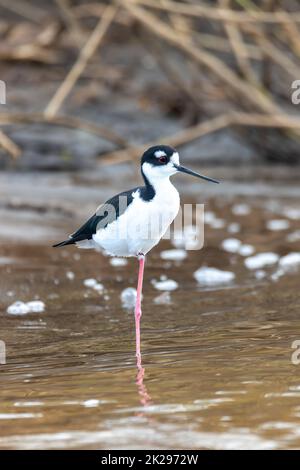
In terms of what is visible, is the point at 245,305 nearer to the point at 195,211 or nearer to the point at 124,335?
the point at 124,335

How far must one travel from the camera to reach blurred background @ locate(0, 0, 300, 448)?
4027mm

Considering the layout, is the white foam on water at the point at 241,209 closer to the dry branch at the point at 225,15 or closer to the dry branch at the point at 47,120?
the dry branch at the point at 47,120

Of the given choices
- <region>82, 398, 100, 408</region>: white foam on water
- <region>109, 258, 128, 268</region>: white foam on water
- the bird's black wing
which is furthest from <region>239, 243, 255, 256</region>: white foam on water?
<region>82, 398, 100, 408</region>: white foam on water

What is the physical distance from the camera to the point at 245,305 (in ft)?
20.8

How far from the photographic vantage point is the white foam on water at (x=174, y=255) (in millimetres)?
7996

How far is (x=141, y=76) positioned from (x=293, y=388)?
31.3 ft

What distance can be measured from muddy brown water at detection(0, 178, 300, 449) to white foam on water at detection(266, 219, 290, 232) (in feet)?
2.99

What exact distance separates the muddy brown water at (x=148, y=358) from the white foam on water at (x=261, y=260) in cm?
7

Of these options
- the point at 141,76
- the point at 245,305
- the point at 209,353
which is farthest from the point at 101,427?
the point at 141,76

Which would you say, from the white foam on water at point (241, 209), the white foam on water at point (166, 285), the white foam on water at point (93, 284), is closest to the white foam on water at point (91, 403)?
the white foam on water at point (93, 284)

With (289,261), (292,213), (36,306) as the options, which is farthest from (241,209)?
(36,306)
